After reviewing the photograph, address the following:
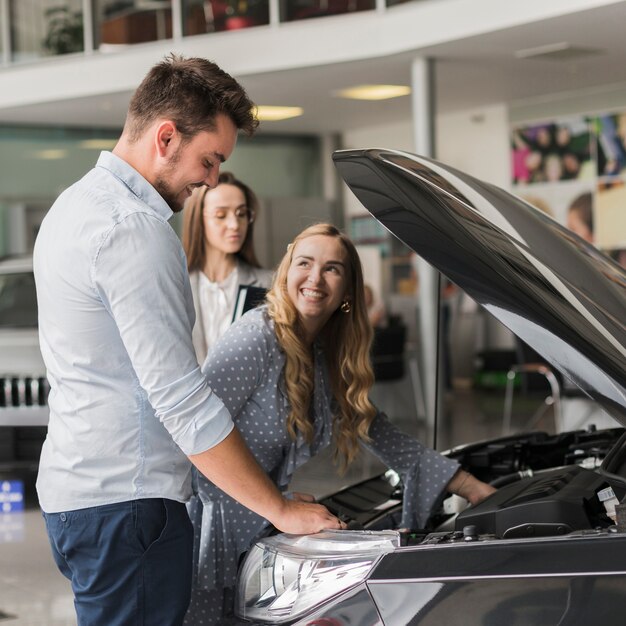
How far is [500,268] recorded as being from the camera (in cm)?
172

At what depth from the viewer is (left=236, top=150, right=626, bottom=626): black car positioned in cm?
150

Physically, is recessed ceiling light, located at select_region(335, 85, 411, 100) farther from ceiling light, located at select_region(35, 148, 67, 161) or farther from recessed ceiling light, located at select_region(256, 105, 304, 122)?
ceiling light, located at select_region(35, 148, 67, 161)

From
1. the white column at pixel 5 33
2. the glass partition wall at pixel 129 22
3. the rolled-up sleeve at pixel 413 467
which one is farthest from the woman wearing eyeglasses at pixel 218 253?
the white column at pixel 5 33

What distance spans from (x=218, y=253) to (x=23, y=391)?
7.50ft

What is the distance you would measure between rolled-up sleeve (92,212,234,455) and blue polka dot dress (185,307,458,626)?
428 millimetres

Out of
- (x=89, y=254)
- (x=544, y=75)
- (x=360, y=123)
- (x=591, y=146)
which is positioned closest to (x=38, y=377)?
(x=89, y=254)

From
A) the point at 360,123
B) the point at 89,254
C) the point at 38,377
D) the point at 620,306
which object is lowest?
the point at 38,377

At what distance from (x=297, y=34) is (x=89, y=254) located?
8238 millimetres

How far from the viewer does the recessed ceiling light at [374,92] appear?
11.0 meters

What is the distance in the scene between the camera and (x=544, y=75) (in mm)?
10531

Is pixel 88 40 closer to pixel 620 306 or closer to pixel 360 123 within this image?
pixel 360 123

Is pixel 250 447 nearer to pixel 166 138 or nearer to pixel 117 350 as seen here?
pixel 117 350

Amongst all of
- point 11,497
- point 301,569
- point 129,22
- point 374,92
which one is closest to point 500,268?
point 301,569

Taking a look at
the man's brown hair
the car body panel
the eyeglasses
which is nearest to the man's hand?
the man's brown hair
